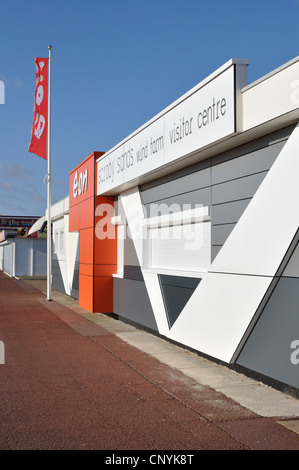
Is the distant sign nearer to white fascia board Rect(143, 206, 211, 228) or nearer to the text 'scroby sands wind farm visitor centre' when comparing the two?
the text 'scroby sands wind farm visitor centre'

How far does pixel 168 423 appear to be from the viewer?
225 inches

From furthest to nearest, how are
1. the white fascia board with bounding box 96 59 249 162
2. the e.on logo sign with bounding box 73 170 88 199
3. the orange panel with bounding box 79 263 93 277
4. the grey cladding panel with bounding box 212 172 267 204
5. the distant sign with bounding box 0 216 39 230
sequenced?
the distant sign with bounding box 0 216 39 230 < the e.on logo sign with bounding box 73 170 88 199 < the orange panel with bounding box 79 263 93 277 < the grey cladding panel with bounding box 212 172 267 204 < the white fascia board with bounding box 96 59 249 162

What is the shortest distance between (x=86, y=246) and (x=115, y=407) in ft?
Result: 34.5

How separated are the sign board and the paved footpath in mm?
3631

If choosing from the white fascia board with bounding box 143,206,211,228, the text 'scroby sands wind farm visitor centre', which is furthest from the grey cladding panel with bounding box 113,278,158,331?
the white fascia board with bounding box 143,206,211,228

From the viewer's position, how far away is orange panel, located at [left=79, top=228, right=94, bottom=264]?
625 inches

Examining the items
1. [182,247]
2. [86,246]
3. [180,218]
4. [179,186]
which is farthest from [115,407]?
[86,246]

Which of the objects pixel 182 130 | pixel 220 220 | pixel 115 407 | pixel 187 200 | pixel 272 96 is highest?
pixel 182 130

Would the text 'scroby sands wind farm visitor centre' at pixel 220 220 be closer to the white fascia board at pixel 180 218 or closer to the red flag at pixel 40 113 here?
the white fascia board at pixel 180 218

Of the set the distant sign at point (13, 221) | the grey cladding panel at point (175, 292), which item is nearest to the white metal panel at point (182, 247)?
the grey cladding panel at point (175, 292)

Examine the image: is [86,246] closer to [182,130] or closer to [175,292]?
[175,292]

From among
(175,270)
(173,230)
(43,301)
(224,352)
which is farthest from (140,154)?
(43,301)

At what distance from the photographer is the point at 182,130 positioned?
9.75 metres

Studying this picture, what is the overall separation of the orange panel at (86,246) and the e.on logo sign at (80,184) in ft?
4.38
